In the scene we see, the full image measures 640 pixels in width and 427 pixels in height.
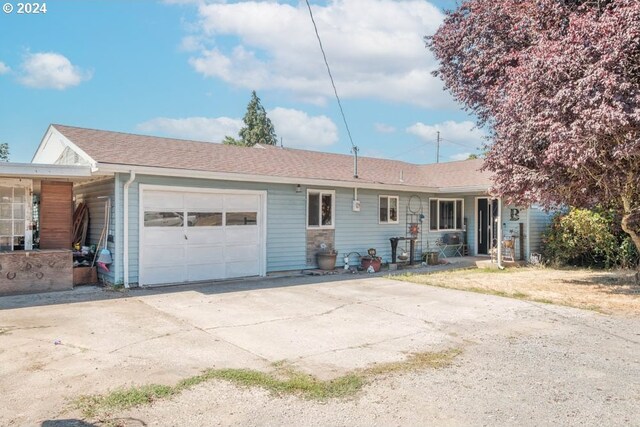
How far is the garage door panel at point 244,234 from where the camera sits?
1081 cm

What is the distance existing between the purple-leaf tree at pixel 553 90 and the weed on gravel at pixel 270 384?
4557mm

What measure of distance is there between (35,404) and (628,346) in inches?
247

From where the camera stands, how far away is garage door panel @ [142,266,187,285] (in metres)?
9.59

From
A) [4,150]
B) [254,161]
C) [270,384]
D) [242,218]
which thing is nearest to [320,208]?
[254,161]

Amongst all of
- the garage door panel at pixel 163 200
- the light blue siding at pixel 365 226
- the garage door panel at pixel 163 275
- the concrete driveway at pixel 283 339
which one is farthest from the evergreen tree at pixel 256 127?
the concrete driveway at pixel 283 339

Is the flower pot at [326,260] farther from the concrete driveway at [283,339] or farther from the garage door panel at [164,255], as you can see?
the garage door panel at [164,255]

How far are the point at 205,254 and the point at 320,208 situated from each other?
3.60 m

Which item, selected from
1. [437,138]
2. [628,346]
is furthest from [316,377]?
[437,138]

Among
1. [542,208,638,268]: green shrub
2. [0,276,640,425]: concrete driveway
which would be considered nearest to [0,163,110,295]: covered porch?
[0,276,640,425]: concrete driveway

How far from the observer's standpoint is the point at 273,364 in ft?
15.3

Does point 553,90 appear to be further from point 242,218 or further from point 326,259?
point 242,218

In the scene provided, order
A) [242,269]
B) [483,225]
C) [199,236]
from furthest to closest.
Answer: [483,225]
[242,269]
[199,236]

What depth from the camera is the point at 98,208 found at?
1038cm

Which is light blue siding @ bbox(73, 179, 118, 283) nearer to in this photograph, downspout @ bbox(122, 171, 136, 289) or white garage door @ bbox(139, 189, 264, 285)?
downspout @ bbox(122, 171, 136, 289)
